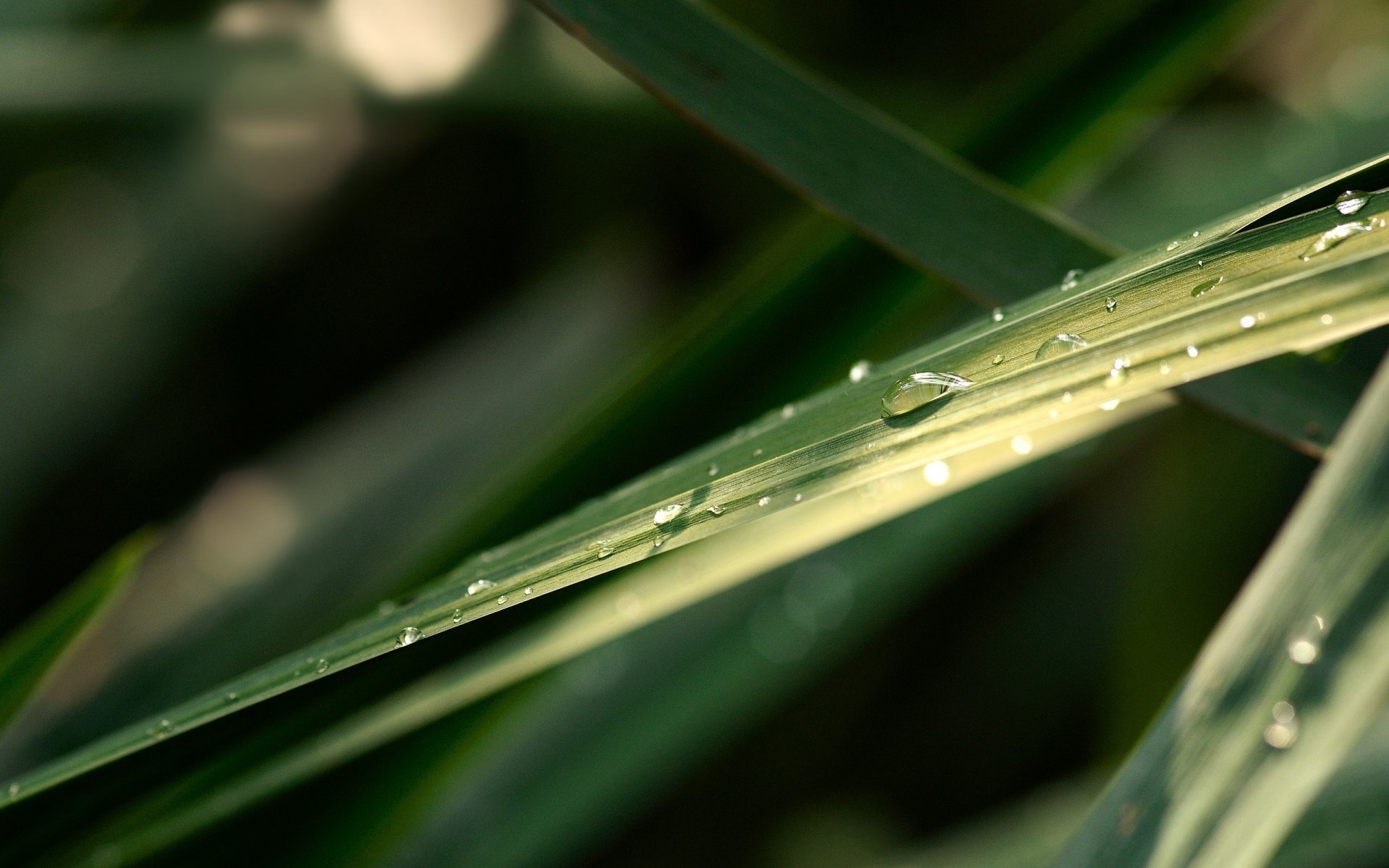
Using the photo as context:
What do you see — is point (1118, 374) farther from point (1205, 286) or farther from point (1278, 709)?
point (1278, 709)

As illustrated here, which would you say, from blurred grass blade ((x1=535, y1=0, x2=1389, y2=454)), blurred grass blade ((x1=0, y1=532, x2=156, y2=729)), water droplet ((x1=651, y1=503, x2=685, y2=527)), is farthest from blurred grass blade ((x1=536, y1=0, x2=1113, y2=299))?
blurred grass blade ((x1=0, y1=532, x2=156, y2=729))

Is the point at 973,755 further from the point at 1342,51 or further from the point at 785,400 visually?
the point at 1342,51

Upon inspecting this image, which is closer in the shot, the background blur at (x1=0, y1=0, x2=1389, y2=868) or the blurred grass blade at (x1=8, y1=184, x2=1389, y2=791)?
the blurred grass blade at (x1=8, y1=184, x2=1389, y2=791)

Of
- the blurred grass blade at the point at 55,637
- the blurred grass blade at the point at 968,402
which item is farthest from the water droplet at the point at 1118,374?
the blurred grass blade at the point at 55,637

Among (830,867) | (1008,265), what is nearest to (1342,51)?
(1008,265)

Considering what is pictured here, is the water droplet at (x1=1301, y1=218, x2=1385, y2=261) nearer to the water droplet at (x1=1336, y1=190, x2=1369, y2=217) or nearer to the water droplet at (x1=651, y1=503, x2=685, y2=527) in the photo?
the water droplet at (x1=1336, y1=190, x2=1369, y2=217)
